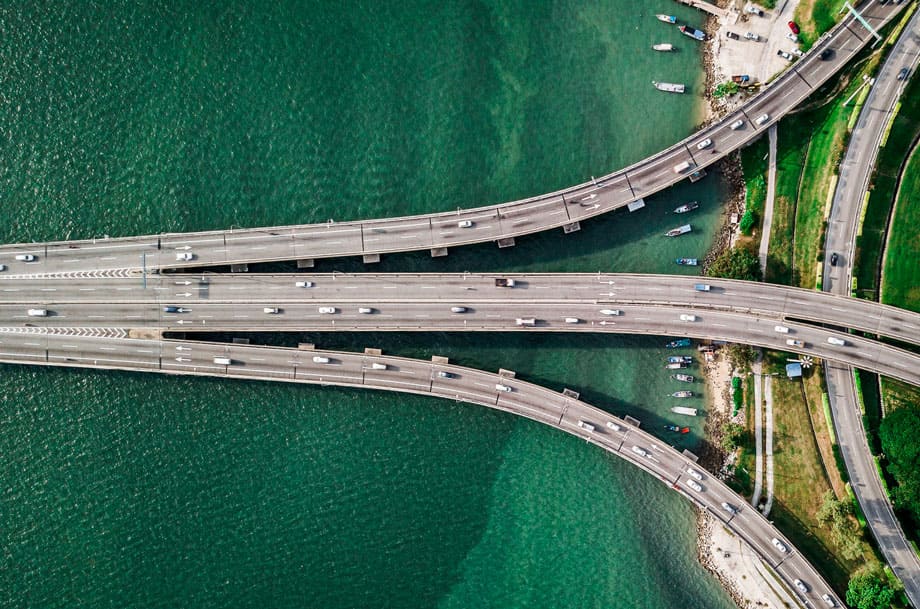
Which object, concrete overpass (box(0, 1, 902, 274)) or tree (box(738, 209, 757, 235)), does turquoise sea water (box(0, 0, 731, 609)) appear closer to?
concrete overpass (box(0, 1, 902, 274))

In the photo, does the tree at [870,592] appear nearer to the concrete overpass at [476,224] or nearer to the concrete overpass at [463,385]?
the concrete overpass at [463,385]

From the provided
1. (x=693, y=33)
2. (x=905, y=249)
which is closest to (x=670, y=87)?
(x=693, y=33)

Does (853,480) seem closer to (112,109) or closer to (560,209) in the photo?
(560,209)

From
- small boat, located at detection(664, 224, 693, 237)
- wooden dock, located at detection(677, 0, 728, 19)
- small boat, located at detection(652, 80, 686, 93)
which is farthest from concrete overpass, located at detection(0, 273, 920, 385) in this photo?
wooden dock, located at detection(677, 0, 728, 19)

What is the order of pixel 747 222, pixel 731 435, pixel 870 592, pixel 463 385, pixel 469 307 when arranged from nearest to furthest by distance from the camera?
pixel 870 592
pixel 469 307
pixel 463 385
pixel 747 222
pixel 731 435

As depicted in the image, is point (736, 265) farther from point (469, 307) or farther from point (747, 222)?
point (469, 307)

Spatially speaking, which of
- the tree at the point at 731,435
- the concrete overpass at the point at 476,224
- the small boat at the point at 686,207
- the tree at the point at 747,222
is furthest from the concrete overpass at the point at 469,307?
the tree at the point at 731,435
